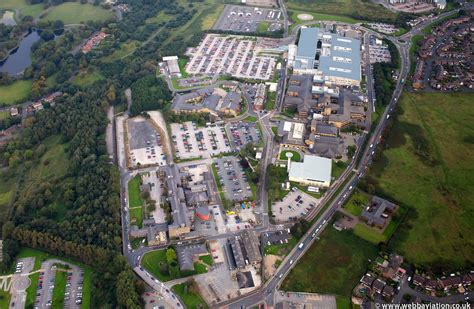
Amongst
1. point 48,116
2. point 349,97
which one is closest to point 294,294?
point 349,97

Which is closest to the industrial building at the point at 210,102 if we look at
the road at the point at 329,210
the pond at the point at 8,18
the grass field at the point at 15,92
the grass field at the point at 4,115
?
the road at the point at 329,210

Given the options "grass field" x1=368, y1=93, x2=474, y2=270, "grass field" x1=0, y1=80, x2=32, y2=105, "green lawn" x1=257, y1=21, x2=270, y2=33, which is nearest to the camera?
"grass field" x1=368, y1=93, x2=474, y2=270

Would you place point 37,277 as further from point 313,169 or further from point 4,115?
point 4,115

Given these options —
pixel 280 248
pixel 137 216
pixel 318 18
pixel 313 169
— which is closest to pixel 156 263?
pixel 137 216

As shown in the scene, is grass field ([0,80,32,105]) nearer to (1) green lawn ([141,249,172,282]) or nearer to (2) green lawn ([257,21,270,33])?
(1) green lawn ([141,249,172,282])

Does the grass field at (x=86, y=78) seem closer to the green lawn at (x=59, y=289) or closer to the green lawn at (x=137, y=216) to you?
the green lawn at (x=137, y=216)

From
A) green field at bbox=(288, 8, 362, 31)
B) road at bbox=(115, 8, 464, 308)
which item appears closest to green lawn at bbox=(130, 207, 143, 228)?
road at bbox=(115, 8, 464, 308)

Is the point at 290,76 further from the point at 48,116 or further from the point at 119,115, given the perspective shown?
the point at 48,116
